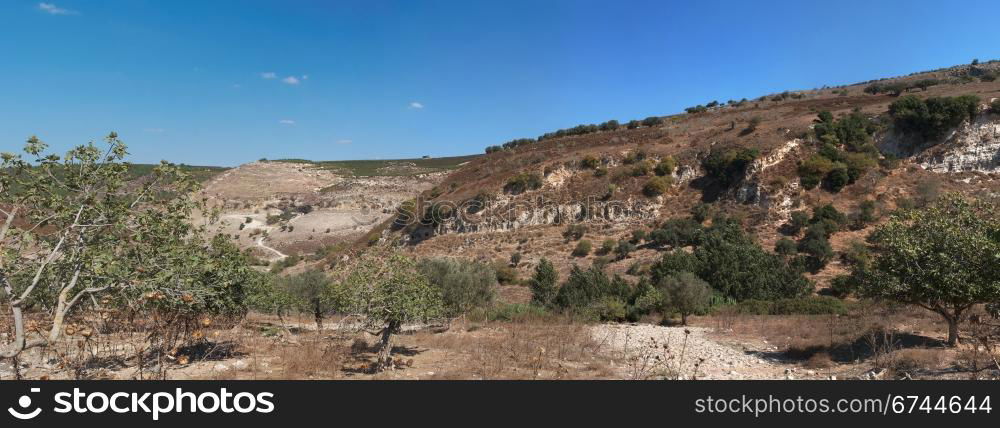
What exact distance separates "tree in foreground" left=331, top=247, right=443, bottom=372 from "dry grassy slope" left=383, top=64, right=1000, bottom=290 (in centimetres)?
2167

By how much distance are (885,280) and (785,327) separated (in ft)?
17.4

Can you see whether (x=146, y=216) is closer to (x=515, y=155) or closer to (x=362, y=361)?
(x=362, y=361)

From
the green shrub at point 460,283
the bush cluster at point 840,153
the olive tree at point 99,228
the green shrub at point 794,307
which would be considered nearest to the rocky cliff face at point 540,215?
the bush cluster at point 840,153

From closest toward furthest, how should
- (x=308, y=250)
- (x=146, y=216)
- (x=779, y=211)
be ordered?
(x=146, y=216), (x=779, y=211), (x=308, y=250)

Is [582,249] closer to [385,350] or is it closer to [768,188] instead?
[768,188]

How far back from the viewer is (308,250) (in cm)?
5297

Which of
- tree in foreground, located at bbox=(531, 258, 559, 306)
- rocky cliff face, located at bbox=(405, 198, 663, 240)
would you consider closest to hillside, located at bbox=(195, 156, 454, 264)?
rocky cliff face, located at bbox=(405, 198, 663, 240)

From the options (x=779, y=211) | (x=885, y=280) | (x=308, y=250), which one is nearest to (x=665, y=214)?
(x=779, y=211)

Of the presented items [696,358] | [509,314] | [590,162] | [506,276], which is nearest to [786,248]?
[506,276]

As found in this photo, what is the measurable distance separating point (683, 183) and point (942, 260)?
31.3 m

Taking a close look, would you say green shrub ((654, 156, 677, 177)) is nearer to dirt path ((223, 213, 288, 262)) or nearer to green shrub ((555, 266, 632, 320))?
green shrub ((555, 266, 632, 320))

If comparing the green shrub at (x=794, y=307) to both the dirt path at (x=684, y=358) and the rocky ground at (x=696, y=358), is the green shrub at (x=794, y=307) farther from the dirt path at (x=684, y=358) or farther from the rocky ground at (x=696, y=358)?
the dirt path at (x=684, y=358)

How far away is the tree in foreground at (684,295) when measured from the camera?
19.1 m

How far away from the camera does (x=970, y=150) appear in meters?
34.7
